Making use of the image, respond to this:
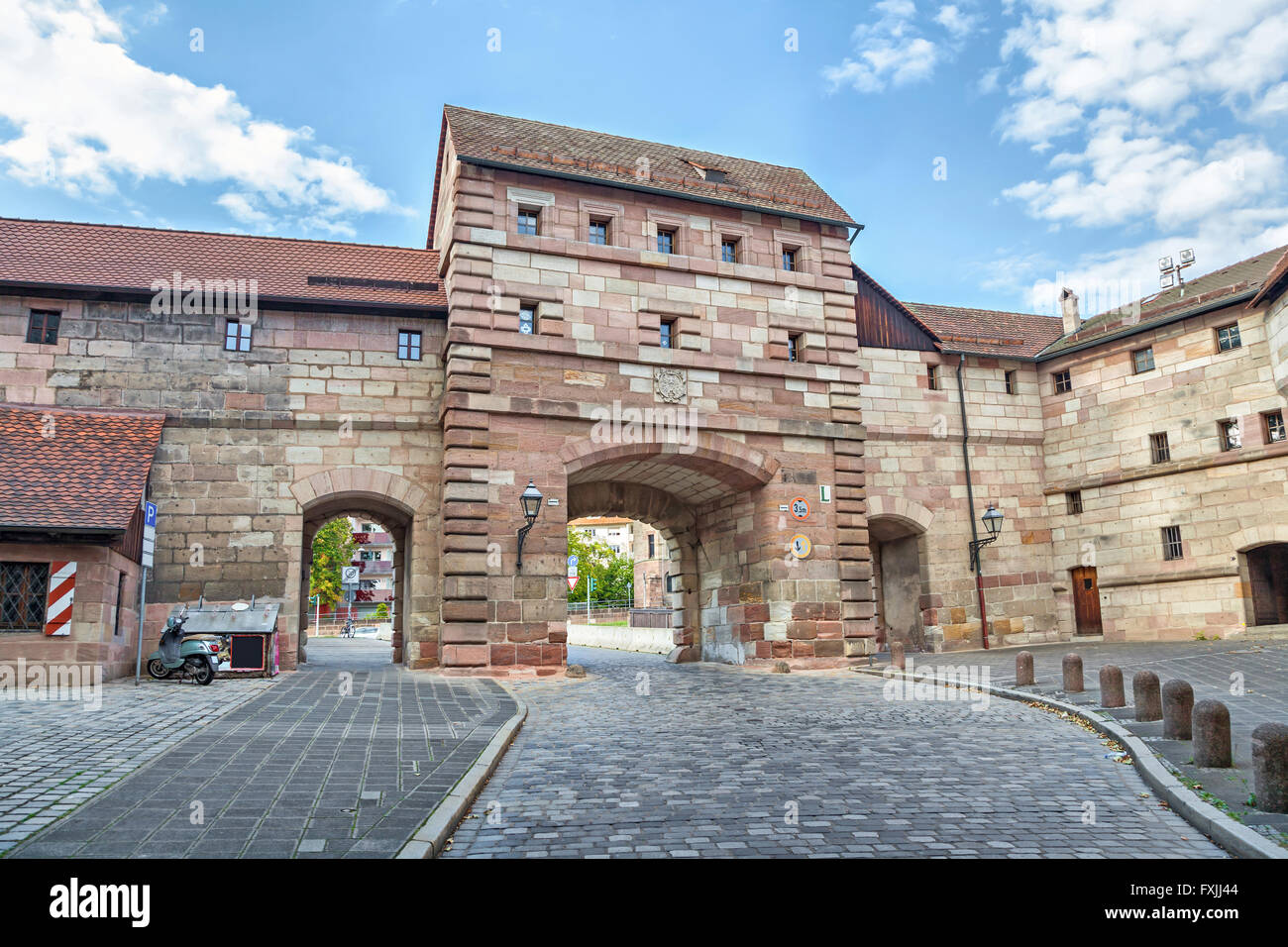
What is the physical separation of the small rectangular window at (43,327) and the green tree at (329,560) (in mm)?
45162

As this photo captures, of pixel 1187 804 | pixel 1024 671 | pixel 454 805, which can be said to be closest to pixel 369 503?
pixel 1024 671

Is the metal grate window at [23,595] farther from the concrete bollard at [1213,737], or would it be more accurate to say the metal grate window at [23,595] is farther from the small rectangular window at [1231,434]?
the small rectangular window at [1231,434]

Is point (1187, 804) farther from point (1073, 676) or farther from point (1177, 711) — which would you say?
point (1073, 676)

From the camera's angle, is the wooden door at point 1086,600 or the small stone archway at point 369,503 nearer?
the small stone archway at point 369,503

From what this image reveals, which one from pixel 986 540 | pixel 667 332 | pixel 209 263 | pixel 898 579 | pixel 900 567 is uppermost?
pixel 209 263

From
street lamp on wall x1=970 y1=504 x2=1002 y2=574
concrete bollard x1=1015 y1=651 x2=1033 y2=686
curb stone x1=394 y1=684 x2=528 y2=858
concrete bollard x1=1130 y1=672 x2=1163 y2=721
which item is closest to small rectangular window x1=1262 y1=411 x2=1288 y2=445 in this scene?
street lamp on wall x1=970 y1=504 x2=1002 y2=574

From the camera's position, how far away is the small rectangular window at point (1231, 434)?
21.7 m

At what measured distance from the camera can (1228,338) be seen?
22.1 meters

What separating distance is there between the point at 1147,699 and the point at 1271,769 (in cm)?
428

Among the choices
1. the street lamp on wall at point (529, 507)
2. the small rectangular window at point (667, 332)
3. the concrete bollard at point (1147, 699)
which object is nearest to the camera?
the concrete bollard at point (1147, 699)

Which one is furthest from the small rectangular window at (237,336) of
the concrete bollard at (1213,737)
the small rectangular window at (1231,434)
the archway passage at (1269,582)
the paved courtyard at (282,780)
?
the archway passage at (1269,582)

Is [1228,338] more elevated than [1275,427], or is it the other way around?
[1228,338]

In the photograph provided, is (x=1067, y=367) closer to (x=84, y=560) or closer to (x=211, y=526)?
(x=211, y=526)

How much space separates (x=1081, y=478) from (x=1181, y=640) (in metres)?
4.92
